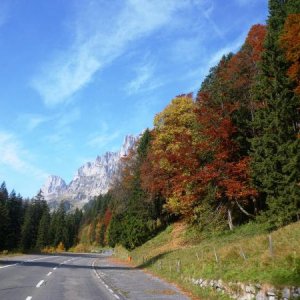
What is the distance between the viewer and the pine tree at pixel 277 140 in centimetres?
2366

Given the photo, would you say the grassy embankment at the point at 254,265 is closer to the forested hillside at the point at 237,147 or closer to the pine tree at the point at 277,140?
the pine tree at the point at 277,140

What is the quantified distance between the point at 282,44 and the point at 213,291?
19356 mm

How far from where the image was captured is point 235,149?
34000mm

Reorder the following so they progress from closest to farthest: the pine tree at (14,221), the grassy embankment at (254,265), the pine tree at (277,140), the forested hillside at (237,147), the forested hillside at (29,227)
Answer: the grassy embankment at (254,265), the pine tree at (277,140), the forested hillside at (237,147), the forested hillside at (29,227), the pine tree at (14,221)

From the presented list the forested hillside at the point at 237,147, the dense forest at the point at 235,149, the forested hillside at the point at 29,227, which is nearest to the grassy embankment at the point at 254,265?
the forested hillside at the point at 237,147

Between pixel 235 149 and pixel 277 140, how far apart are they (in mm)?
8719

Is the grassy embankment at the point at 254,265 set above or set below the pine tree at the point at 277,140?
below

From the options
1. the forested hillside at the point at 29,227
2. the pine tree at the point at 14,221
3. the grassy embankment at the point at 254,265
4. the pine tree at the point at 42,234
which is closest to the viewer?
the grassy embankment at the point at 254,265

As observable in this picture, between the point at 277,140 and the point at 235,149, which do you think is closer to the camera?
the point at 277,140

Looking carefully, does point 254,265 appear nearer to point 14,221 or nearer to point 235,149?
point 235,149

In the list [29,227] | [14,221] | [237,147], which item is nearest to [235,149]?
[237,147]

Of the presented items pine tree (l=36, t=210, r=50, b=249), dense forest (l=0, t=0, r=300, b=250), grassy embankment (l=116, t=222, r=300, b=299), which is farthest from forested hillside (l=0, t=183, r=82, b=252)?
grassy embankment (l=116, t=222, r=300, b=299)

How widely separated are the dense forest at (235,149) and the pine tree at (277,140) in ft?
0.21

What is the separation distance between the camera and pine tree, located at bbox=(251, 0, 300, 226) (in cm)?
2366
